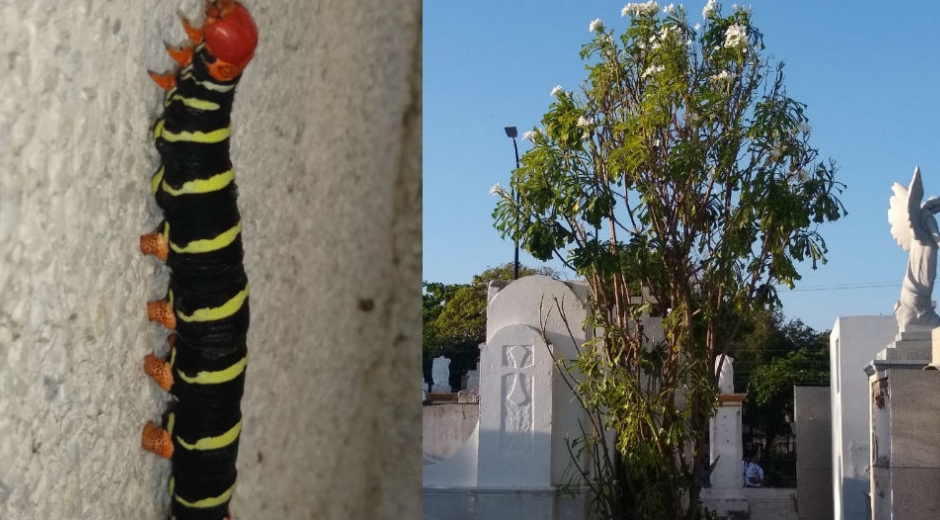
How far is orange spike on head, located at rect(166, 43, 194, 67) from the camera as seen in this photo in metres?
0.75

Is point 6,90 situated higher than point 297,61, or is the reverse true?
point 297,61

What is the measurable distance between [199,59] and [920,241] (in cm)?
1063

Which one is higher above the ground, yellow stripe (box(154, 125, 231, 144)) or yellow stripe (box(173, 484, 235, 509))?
yellow stripe (box(154, 125, 231, 144))

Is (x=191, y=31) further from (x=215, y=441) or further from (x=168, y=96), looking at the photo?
(x=215, y=441)

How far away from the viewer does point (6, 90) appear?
620 mm

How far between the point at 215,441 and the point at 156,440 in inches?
1.9

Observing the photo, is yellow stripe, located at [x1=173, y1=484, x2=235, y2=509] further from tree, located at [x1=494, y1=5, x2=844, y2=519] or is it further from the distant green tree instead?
the distant green tree

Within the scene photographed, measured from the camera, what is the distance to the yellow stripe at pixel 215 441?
764 millimetres

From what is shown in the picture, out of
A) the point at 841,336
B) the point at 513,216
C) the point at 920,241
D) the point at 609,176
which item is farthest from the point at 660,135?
the point at 841,336

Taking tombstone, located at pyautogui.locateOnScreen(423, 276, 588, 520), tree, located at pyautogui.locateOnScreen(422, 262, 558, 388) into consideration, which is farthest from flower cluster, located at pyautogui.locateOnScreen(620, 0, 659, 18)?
tree, located at pyautogui.locateOnScreen(422, 262, 558, 388)

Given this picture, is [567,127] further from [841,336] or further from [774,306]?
[841,336]

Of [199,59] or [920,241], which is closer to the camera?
[199,59]

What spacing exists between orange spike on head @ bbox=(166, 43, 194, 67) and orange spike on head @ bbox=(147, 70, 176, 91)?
0.01 m

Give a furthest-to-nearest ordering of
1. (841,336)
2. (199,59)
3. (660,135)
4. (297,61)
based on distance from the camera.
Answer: (841,336) < (660,135) < (297,61) < (199,59)
